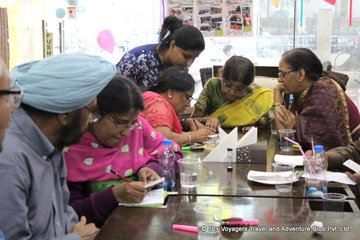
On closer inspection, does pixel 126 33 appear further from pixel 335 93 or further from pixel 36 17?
pixel 335 93

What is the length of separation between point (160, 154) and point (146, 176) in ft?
0.75

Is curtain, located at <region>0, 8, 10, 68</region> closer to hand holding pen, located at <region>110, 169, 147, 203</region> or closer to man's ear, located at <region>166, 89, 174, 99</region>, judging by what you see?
man's ear, located at <region>166, 89, 174, 99</region>

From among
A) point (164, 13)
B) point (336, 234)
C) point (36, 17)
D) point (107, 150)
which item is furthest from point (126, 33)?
point (336, 234)

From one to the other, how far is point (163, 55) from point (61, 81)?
190 centimetres

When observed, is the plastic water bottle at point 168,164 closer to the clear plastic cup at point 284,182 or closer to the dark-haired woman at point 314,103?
the clear plastic cup at point 284,182

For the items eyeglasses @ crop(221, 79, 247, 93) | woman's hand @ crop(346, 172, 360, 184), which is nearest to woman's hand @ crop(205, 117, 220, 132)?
eyeglasses @ crop(221, 79, 247, 93)

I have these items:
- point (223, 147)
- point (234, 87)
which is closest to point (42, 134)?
point (223, 147)

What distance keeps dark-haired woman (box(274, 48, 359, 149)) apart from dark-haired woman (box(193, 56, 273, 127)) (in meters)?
0.32

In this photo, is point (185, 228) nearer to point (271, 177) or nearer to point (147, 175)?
point (147, 175)

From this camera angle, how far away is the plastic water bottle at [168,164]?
2.12 meters

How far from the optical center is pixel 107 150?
2072 millimetres

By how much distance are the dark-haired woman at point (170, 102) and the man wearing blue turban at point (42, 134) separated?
1147mm

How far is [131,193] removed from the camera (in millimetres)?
1835

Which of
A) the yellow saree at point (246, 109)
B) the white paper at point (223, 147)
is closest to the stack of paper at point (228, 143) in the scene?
the white paper at point (223, 147)
